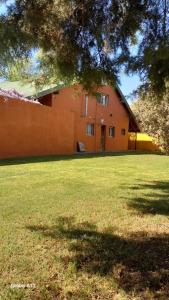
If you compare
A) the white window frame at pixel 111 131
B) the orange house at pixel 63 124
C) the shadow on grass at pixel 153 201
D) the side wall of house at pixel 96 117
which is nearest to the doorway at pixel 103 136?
the orange house at pixel 63 124

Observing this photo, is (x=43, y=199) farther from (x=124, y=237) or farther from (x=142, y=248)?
(x=142, y=248)

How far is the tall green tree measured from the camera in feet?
19.8

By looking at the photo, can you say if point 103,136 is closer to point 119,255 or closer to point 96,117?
point 96,117

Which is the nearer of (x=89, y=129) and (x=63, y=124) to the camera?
(x=63, y=124)

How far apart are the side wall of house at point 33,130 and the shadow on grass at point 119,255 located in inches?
581

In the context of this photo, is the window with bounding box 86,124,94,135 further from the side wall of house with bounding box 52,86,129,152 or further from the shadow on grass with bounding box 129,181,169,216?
the shadow on grass with bounding box 129,181,169,216

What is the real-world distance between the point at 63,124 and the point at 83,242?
2164 cm

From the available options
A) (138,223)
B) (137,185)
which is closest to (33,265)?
(138,223)

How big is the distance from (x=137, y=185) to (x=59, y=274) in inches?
314

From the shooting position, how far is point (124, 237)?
21.3 ft

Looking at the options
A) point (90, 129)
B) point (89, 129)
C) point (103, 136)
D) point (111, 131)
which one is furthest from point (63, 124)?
point (111, 131)

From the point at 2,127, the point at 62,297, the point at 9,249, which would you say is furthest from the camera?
the point at 2,127

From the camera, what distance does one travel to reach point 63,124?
27.5 m

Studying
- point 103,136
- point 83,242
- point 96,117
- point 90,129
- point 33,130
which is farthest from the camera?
point 103,136
